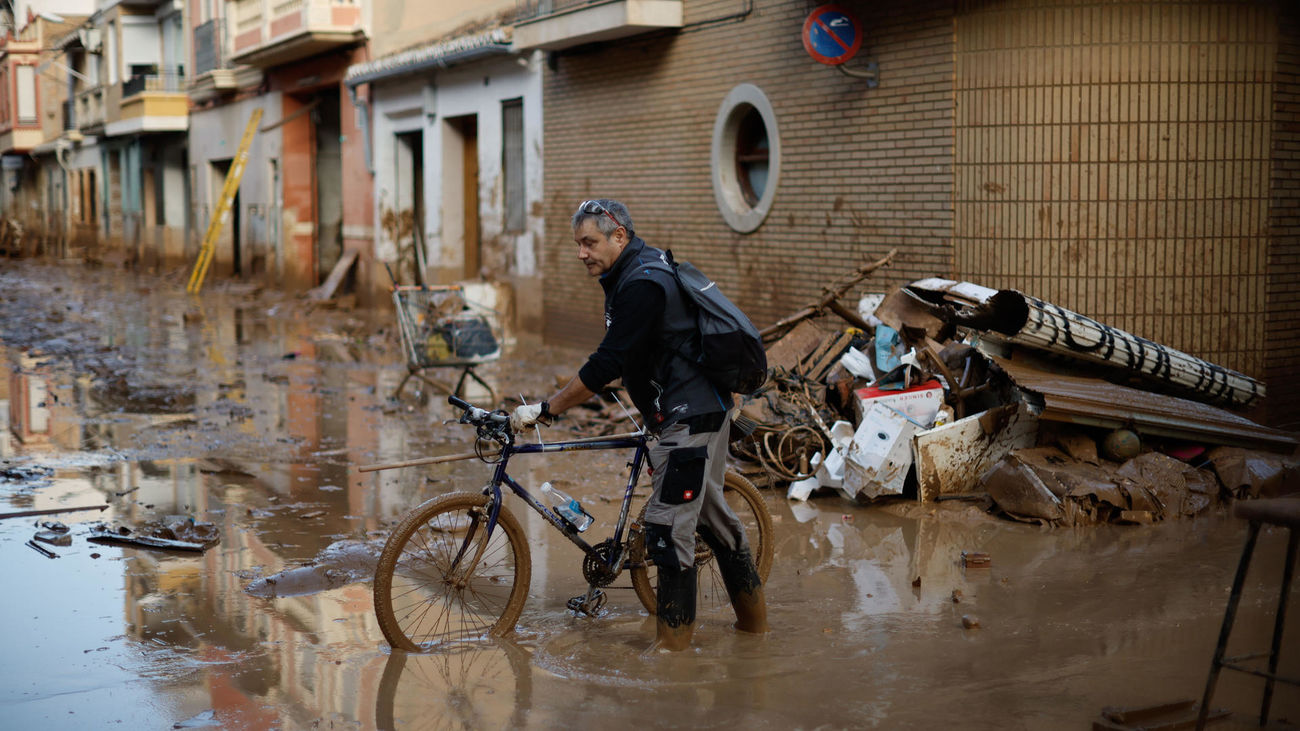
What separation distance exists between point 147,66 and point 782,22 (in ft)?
92.5

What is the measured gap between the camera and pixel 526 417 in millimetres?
4867

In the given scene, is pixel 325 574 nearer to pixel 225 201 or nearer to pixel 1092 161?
pixel 1092 161

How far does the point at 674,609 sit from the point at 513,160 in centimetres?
1310

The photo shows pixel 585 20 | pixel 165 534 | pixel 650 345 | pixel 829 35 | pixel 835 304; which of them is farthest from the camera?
pixel 585 20

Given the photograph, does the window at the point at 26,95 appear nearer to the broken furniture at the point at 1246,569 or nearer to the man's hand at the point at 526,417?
the man's hand at the point at 526,417

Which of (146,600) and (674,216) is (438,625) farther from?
(674,216)

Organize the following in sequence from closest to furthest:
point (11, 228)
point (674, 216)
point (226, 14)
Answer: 1. point (674, 216)
2. point (226, 14)
3. point (11, 228)

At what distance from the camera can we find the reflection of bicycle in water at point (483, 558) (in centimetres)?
493

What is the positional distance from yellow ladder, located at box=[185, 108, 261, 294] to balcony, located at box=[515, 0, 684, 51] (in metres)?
12.4

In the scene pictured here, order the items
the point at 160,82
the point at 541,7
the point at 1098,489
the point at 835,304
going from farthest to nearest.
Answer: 1. the point at 160,82
2. the point at 541,7
3. the point at 835,304
4. the point at 1098,489

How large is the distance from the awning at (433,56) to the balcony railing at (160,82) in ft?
42.1

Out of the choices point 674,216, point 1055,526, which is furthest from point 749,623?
point 674,216

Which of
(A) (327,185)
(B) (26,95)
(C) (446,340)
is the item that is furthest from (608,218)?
(B) (26,95)

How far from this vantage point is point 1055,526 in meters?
7.07
